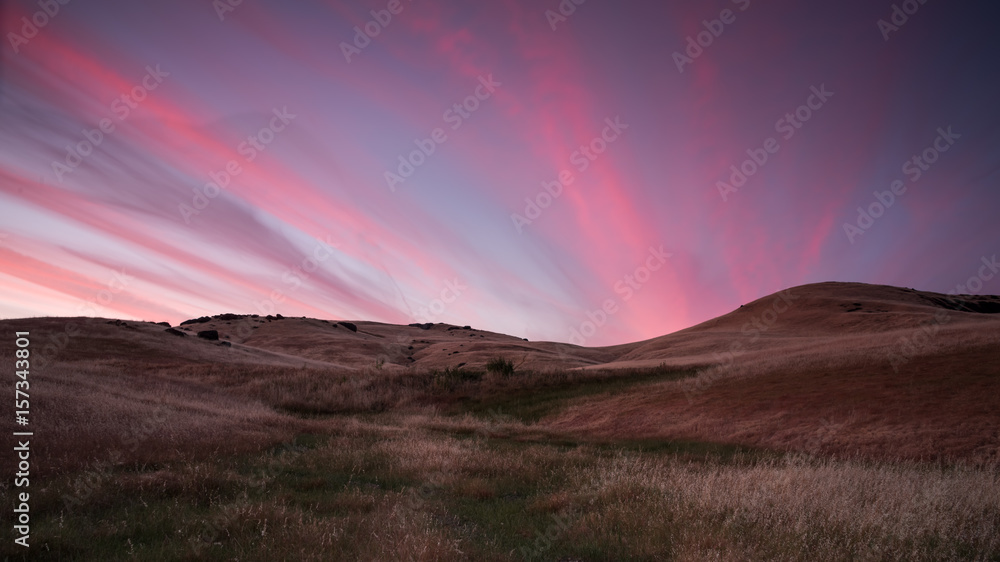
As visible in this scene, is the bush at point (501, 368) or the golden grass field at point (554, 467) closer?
the golden grass field at point (554, 467)

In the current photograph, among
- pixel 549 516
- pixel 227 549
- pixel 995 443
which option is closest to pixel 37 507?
pixel 227 549

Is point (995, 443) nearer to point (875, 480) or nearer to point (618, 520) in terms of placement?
point (875, 480)

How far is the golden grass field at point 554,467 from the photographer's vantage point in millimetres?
6445

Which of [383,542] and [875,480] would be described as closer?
[383,542]

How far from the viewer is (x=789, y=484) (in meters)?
9.08

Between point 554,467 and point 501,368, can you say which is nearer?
point 554,467

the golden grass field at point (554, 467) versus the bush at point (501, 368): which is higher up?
the bush at point (501, 368)

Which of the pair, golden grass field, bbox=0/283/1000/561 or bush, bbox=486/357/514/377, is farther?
bush, bbox=486/357/514/377

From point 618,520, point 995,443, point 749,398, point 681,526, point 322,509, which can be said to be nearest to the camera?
point 681,526

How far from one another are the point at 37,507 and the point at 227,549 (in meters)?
3.86

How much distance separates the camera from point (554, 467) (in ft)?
41.8

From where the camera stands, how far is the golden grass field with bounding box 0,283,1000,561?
254 inches

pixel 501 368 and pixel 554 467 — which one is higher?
pixel 501 368

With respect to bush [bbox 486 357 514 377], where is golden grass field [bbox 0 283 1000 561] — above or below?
below
